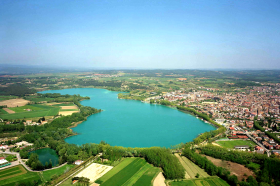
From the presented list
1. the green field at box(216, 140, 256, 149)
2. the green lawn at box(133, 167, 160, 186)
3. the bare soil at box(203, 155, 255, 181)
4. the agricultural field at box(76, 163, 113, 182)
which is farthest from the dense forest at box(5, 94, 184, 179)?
the green field at box(216, 140, 256, 149)

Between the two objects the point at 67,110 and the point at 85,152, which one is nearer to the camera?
the point at 85,152

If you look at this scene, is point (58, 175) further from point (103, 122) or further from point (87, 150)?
point (103, 122)

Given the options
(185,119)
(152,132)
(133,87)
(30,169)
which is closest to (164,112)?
(185,119)

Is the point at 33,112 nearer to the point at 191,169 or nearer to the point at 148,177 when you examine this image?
the point at 148,177

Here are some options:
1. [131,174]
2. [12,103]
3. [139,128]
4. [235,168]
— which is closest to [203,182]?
[235,168]

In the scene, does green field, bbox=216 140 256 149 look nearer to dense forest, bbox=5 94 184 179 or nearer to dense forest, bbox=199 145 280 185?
dense forest, bbox=199 145 280 185
